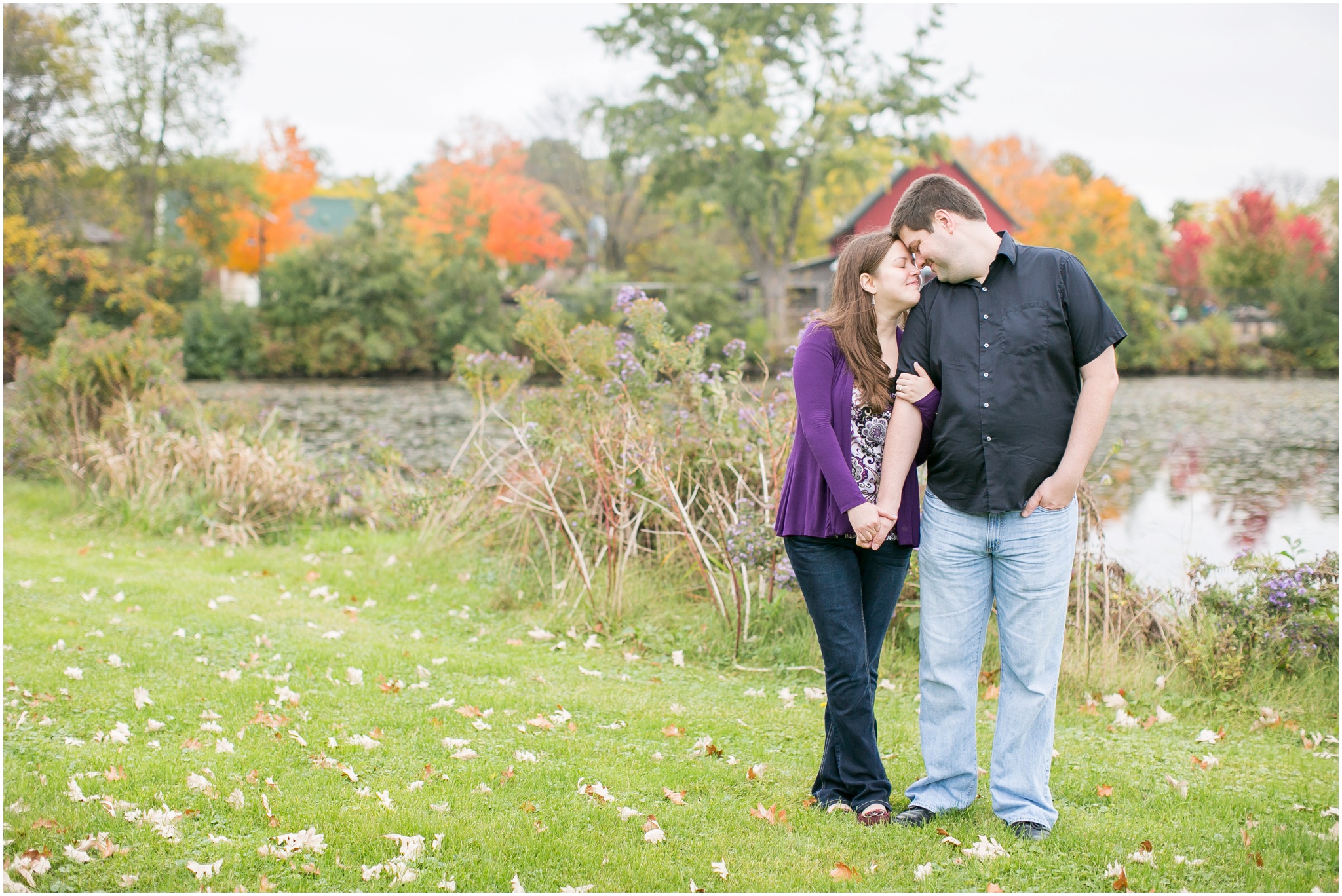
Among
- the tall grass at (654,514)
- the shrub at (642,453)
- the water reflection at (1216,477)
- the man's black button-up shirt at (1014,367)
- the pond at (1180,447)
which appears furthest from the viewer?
the pond at (1180,447)

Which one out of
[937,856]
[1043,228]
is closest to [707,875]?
[937,856]

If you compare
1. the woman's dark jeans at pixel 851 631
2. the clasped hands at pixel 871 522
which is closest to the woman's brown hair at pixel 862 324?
the clasped hands at pixel 871 522

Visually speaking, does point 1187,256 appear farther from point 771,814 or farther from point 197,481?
point 771,814

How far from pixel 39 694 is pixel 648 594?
322 centimetres

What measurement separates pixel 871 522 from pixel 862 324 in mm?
624

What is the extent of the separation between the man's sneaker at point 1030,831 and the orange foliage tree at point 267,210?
108 feet

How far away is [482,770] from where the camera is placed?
3.83 m

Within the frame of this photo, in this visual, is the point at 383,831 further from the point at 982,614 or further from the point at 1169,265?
the point at 1169,265

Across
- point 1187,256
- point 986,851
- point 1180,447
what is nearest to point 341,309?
point 1180,447

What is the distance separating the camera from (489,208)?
37281 millimetres

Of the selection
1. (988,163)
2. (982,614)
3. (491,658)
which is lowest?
(491,658)

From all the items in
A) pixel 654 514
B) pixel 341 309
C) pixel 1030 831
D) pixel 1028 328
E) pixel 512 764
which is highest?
pixel 341 309

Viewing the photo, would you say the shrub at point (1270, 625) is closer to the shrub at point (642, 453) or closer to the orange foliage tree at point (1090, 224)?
the shrub at point (642, 453)

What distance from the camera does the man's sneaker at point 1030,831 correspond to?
324 centimetres
